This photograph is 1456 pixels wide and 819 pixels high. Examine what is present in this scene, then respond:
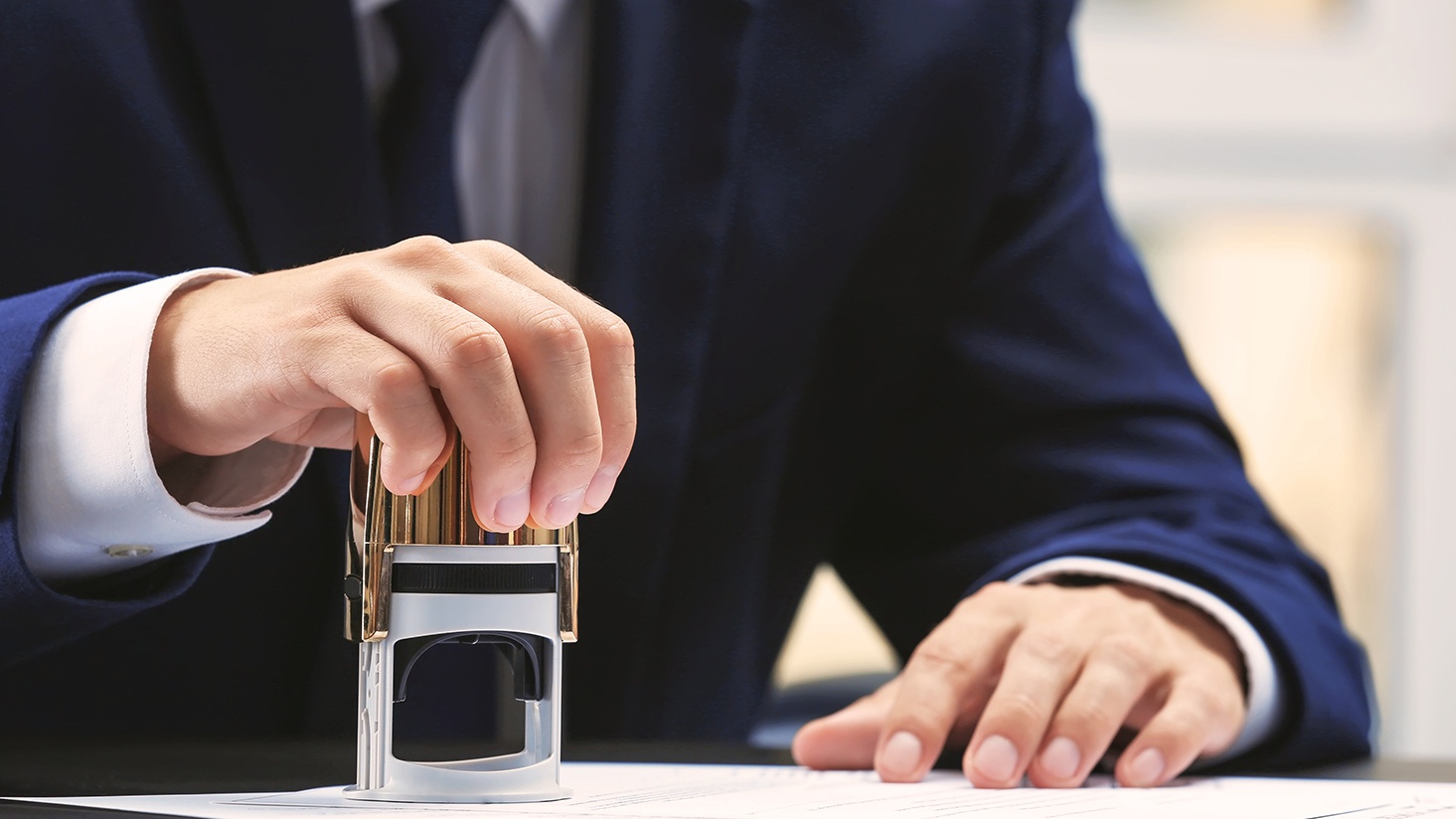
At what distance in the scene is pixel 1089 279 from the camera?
0.95 meters

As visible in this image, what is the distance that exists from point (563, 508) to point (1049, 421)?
0.54m

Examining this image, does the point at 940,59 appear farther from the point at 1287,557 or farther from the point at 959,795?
the point at 959,795

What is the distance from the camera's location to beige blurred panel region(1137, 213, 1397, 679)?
6.54 ft

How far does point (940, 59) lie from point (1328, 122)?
1.25 metres

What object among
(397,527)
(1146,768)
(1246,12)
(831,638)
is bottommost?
(831,638)

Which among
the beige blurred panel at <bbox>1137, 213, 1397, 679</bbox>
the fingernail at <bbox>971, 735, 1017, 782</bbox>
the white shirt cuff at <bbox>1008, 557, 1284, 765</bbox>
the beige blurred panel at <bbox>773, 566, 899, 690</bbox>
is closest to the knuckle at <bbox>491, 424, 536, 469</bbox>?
the fingernail at <bbox>971, 735, 1017, 782</bbox>

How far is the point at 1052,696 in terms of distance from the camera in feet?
1.91

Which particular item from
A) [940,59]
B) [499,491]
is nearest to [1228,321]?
[940,59]

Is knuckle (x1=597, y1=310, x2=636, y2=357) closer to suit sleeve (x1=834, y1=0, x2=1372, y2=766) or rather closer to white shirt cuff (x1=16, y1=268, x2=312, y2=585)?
white shirt cuff (x1=16, y1=268, x2=312, y2=585)

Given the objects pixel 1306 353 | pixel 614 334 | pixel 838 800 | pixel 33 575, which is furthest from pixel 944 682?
pixel 1306 353

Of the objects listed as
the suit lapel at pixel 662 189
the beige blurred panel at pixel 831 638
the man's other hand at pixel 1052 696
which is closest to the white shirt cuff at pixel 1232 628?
the man's other hand at pixel 1052 696

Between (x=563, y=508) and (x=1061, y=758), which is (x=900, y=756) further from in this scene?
(x=563, y=508)

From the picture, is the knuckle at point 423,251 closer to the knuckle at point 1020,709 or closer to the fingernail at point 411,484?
the fingernail at point 411,484

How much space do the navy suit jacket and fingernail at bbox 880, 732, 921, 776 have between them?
0.17 meters
